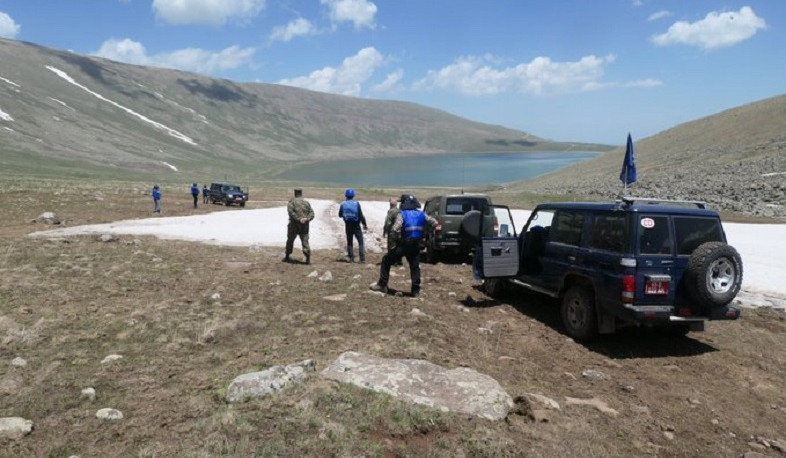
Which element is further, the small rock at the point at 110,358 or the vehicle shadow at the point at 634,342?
the vehicle shadow at the point at 634,342

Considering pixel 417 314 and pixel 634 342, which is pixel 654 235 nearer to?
pixel 634 342

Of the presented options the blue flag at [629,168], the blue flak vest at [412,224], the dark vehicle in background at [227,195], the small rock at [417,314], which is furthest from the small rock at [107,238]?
the dark vehicle in background at [227,195]

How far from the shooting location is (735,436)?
5.54 metres

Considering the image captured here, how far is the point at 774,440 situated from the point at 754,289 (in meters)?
8.84

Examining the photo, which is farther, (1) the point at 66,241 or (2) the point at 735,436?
(1) the point at 66,241

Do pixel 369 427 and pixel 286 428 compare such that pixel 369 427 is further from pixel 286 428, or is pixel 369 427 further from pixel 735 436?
pixel 735 436

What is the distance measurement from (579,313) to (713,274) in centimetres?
198

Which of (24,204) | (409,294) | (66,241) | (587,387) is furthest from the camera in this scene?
(24,204)

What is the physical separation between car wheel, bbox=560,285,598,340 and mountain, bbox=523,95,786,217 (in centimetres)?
3075

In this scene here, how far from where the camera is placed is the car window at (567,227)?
8.86 metres

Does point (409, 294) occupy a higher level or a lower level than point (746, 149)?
lower

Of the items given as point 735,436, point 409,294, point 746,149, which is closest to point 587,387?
point 735,436

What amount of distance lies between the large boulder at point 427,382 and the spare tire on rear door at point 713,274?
3.58m

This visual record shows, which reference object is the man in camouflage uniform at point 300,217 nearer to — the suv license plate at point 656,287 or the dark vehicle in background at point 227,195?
the suv license plate at point 656,287
